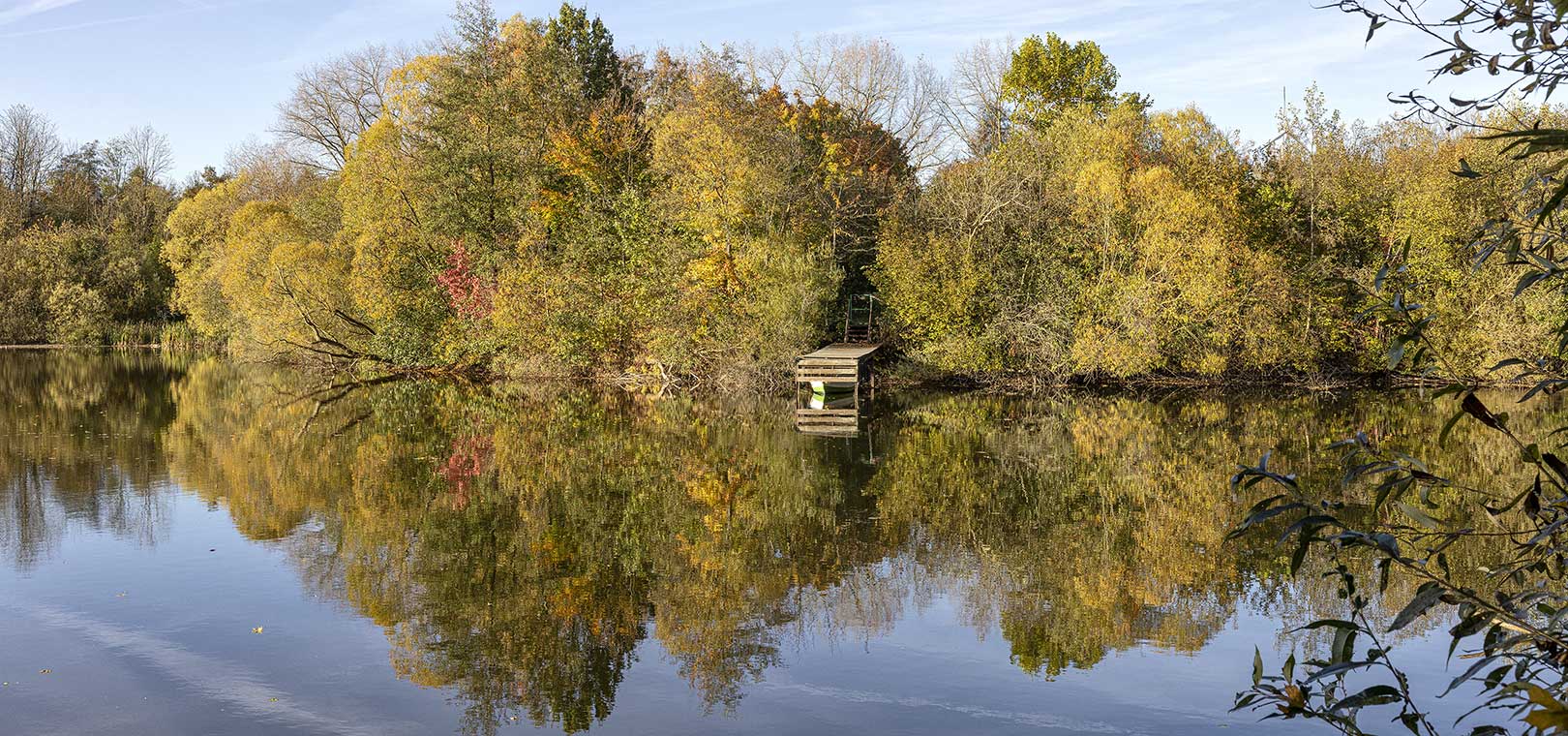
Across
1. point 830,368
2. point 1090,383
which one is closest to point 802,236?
point 830,368

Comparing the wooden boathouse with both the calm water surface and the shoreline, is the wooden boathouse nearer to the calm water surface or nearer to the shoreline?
the shoreline

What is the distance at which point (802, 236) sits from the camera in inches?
1143

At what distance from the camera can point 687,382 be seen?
30.2 m

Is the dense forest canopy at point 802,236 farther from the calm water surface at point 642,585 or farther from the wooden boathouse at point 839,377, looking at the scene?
the calm water surface at point 642,585

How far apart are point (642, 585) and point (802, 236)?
802 inches

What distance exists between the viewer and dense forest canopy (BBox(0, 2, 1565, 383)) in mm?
27422

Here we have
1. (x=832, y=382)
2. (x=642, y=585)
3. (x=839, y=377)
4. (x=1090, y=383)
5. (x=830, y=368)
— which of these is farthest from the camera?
(x=1090, y=383)

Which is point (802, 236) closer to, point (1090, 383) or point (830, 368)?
point (830, 368)

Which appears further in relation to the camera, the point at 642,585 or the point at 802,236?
the point at 802,236

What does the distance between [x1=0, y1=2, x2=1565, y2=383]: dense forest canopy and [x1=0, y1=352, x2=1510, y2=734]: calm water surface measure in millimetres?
9901

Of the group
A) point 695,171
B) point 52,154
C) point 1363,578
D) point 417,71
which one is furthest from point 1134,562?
point 52,154

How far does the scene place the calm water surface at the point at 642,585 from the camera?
6.82 metres

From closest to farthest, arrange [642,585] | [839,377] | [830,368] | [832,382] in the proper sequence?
1. [642,585]
2. [839,377]
3. [830,368]
4. [832,382]

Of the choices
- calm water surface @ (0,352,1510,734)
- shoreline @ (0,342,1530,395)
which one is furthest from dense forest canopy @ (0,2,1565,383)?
calm water surface @ (0,352,1510,734)
